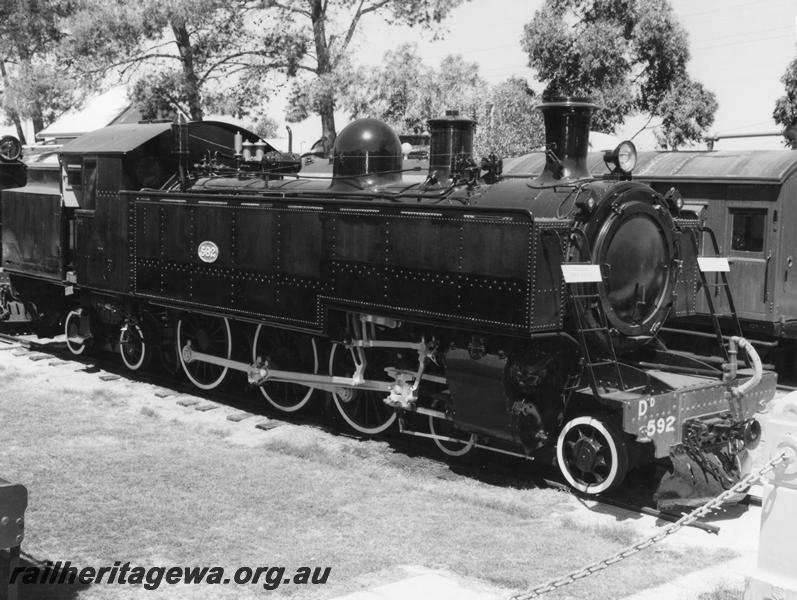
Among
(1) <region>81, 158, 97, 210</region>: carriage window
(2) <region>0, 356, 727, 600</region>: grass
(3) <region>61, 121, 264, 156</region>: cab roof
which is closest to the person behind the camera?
(2) <region>0, 356, 727, 600</region>: grass

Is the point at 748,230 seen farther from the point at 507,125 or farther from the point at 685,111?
the point at 685,111

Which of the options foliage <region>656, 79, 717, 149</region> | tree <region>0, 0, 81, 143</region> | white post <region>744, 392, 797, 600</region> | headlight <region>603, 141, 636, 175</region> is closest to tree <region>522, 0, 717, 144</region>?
foliage <region>656, 79, 717, 149</region>

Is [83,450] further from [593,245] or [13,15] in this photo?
[13,15]

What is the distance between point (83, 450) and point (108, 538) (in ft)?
7.57

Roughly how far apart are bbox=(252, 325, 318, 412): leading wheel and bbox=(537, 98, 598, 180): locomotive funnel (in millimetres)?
3089

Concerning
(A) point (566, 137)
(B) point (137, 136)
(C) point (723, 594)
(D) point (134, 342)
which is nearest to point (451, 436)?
(A) point (566, 137)

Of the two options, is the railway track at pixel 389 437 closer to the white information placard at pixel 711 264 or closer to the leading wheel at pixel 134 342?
the leading wheel at pixel 134 342

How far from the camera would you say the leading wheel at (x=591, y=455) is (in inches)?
273

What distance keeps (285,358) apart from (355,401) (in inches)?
41.1

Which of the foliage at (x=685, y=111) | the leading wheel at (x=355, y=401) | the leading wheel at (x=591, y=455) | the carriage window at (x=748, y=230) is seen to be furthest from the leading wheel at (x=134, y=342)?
the foliage at (x=685, y=111)

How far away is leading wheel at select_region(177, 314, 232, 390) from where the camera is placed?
10.6m

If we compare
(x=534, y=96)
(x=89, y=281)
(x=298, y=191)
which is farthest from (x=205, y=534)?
(x=534, y=96)

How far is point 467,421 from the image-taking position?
7430 millimetres

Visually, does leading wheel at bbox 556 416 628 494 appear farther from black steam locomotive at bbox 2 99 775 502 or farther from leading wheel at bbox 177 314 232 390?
leading wheel at bbox 177 314 232 390
